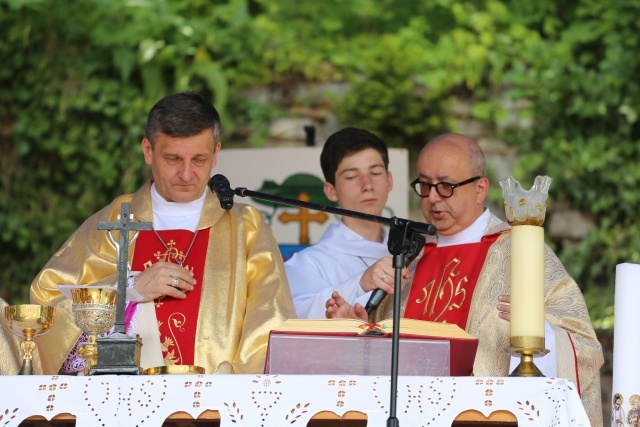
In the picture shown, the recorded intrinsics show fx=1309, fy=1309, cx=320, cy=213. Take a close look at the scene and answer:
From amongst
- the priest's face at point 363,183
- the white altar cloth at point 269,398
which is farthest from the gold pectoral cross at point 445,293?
the white altar cloth at point 269,398

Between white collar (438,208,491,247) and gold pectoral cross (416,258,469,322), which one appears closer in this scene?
gold pectoral cross (416,258,469,322)

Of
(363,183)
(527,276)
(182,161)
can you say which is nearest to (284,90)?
(363,183)

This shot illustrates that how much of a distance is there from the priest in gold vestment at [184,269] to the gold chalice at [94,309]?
2.17 ft

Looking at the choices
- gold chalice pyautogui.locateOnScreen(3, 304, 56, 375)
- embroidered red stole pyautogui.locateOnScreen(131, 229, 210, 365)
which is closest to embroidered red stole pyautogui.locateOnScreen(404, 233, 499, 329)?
embroidered red stole pyautogui.locateOnScreen(131, 229, 210, 365)

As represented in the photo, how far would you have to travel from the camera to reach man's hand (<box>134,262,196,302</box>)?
489 cm

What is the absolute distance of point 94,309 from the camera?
4094 millimetres

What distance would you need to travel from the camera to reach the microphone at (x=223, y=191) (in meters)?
4.15

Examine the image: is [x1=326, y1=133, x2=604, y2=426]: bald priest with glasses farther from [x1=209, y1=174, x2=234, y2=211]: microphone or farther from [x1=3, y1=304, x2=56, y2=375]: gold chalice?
[x1=3, y1=304, x2=56, y2=375]: gold chalice

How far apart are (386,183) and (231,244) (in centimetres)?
129

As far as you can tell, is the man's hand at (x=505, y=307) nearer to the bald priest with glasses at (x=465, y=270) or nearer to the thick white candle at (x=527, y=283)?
the thick white candle at (x=527, y=283)

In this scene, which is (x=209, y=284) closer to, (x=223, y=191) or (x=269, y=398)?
(x=223, y=191)

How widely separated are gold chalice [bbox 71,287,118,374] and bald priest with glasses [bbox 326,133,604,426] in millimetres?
1173

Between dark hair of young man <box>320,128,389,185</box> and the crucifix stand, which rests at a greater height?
dark hair of young man <box>320,128,389,185</box>

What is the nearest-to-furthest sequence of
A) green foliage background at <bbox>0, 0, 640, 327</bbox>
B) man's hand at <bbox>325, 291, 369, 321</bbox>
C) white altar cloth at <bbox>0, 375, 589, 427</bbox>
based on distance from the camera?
white altar cloth at <bbox>0, 375, 589, 427</bbox> → man's hand at <bbox>325, 291, 369, 321</bbox> → green foliage background at <bbox>0, 0, 640, 327</bbox>
